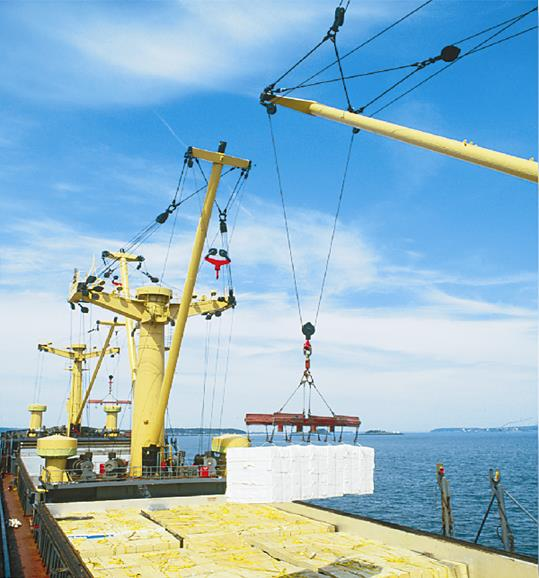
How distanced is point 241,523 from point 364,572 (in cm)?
683

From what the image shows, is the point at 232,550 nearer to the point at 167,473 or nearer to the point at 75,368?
the point at 167,473

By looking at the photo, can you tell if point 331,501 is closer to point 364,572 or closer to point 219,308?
point 219,308

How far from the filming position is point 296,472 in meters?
12.2

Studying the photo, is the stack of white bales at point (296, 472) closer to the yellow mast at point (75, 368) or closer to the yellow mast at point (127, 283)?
the yellow mast at point (127, 283)

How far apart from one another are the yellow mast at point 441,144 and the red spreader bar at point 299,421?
7.22 metres

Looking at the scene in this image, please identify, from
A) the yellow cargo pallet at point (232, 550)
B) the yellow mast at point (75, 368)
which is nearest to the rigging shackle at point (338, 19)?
the yellow cargo pallet at point (232, 550)

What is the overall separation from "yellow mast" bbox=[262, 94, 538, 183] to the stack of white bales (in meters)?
7.05

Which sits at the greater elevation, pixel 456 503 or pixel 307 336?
pixel 307 336

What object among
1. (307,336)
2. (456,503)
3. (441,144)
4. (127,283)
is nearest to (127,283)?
(127,283)

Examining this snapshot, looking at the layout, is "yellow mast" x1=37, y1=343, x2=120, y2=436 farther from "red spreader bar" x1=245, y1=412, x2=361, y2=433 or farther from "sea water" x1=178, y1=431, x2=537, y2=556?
"red spreader bar" x1=245, y1=412, x2=361, y2=433

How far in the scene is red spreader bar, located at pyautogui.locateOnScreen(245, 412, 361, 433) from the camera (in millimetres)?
14055

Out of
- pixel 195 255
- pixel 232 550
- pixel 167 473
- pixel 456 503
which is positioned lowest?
pixel 456 503

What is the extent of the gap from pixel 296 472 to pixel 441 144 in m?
7.47

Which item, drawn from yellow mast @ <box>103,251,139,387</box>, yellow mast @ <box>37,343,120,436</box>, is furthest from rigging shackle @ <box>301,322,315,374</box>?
yellow mast @ <box>37,343,120,436</box>
